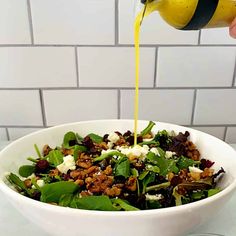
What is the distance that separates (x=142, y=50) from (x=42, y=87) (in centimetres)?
23

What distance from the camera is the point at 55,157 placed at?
20.7 inches

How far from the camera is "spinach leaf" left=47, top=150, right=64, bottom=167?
0.52m

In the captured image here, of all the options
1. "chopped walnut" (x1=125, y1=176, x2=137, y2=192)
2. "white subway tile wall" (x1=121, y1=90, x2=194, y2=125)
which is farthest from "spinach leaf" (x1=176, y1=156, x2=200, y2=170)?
"white subway tile wall" (x1=121, y1=90, x2=194, y2=125)

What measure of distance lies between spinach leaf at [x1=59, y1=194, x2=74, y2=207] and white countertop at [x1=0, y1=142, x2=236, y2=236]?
8 cm

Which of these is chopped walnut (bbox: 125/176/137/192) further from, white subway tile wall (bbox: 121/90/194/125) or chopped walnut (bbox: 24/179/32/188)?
white subway tile wall (bbox: 121/90/194/125)

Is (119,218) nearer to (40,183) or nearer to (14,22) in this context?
(40,183)

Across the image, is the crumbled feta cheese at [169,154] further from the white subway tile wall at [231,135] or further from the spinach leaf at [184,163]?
the white subway tile wall at [231,135]

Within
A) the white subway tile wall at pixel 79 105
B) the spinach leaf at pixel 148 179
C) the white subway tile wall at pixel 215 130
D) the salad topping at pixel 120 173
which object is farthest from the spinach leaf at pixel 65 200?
the white subway tile wall at pixel 215 130

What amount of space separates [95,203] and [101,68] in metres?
0.35

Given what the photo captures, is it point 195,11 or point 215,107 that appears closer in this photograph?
point 195,11

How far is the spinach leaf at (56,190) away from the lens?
1.39 feet

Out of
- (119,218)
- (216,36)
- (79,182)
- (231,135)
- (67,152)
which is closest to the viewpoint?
(119,218)

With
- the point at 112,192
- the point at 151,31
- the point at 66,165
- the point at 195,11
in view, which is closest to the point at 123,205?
the point at 112,192

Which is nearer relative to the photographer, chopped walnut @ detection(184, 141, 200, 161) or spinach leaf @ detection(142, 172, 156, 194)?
spinach leaf @ detection(142, 172, 156, 194)
